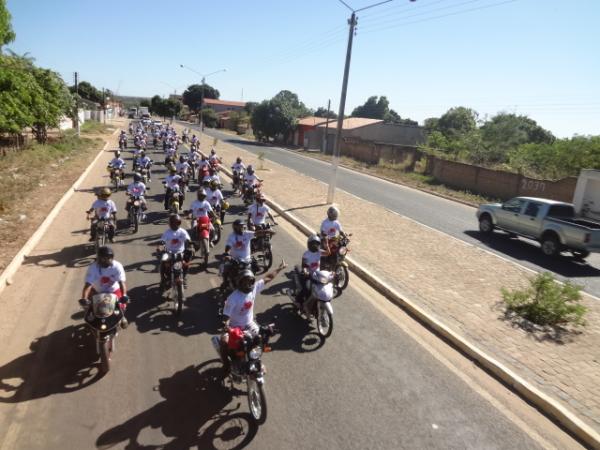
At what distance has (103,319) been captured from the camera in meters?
5.90

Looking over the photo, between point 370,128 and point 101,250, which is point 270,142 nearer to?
point 370,128

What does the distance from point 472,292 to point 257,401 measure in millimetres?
6628

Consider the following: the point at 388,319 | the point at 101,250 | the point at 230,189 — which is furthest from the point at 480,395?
the point at 230,189

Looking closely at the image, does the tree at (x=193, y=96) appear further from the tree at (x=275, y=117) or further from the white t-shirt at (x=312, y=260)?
the white t-shirt at (x=312, y=260)

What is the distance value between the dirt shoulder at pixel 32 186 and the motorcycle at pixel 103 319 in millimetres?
4625

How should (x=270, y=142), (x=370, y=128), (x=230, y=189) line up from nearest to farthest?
(x=230, y=189)
(x=370, y=128)
(x=270, y=142)

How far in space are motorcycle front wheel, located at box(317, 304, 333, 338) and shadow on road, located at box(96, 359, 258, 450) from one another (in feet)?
6.60

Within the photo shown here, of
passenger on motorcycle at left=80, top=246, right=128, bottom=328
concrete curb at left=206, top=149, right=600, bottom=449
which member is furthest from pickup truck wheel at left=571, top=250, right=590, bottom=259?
passenger on motorcycle at left=80, top=246, right=128, bottom=328

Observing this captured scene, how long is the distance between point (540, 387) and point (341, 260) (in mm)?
4404

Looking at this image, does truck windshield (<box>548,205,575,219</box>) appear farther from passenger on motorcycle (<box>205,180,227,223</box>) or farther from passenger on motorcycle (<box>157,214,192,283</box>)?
passenger on motorcycle (<box>157,214,192,283</box>)

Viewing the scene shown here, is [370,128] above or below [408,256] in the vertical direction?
above

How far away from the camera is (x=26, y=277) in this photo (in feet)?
29.6

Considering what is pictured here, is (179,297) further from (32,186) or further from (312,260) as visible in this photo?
(32,186)

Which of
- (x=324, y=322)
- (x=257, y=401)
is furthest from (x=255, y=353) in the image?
(x=324, y=322)
